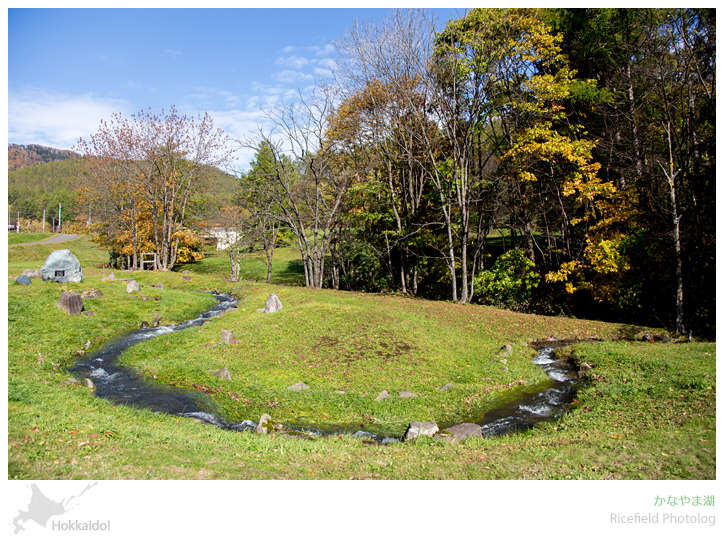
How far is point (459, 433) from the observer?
793 cm

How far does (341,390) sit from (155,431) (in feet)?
13.8

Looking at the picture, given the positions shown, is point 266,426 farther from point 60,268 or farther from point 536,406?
point 60,268

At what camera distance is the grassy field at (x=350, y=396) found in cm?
610

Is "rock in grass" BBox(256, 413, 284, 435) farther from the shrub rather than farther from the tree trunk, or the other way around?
the shrub

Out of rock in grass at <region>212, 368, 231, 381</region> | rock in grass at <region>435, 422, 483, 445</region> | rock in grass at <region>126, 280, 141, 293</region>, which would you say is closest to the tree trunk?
rock in grass at <region>435, 422, 483, 445</region>

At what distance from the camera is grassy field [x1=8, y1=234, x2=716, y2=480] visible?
610 cm

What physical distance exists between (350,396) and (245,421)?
8.02 feet

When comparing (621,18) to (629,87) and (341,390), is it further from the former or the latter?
(341,390)

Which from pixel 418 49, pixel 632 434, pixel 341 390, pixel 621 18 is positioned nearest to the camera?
pixel 632 434

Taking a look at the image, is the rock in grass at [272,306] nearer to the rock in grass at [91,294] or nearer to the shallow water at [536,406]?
the rock in grass at [91,294]

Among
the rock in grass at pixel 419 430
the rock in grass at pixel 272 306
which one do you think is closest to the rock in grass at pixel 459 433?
the rock in grass at pixel 419 430

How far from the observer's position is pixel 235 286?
28.2 metres
